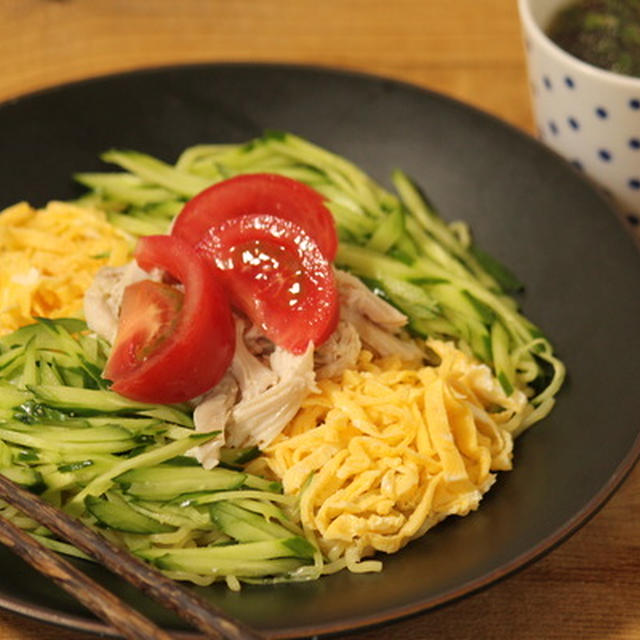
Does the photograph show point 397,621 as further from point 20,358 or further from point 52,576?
point 20,358

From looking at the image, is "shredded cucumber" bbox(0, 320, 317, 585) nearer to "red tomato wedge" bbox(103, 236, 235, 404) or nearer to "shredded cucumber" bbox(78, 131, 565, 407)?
"red tomato wedge" bbox(103, 236, 235, 404)

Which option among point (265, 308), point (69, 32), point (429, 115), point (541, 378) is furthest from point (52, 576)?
point (69, 32)

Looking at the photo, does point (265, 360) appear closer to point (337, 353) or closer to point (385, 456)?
point (337, 353)

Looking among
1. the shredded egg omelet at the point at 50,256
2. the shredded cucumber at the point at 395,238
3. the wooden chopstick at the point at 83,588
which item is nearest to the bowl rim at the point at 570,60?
the shredded cucumber at the point at 395,238

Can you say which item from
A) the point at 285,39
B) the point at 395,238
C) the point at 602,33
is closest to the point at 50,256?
the point at 395,238

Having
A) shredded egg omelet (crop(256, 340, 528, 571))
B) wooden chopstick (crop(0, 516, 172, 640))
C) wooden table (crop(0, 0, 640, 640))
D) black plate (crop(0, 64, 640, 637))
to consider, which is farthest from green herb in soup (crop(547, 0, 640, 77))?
wooden chopstick (crop(0, 516, 172, 640))

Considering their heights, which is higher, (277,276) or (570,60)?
(570,60)
